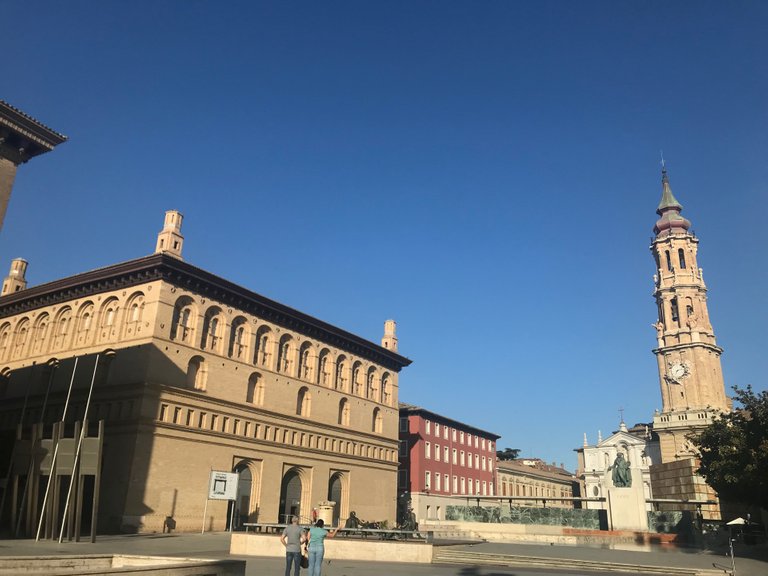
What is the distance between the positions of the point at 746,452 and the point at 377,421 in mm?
32339

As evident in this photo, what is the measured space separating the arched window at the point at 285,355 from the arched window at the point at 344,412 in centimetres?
732

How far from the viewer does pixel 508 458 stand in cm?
12162

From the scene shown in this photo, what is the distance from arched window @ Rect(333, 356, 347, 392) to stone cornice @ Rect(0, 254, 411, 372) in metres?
1.26

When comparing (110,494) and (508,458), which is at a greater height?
(508,458)

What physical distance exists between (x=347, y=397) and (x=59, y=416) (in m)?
22.6

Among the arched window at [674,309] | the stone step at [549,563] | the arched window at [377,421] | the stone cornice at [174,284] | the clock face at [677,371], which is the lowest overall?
the stone step at [549,563]

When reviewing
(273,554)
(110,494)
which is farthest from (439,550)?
(110,494)

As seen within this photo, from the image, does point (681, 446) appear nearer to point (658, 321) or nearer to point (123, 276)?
point (658, 321)

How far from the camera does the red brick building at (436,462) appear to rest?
6694 centimetres

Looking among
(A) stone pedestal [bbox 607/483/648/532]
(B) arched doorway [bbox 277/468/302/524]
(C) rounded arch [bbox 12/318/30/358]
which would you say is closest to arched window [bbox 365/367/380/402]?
(B) arched doorway [bbox 277/468/302/524]

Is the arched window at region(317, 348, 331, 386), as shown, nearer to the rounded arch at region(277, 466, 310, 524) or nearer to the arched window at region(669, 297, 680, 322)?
the rounded arch at region(277, 466, 310, 524)

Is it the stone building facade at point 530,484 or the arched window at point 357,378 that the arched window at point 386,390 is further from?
the stone building facade at point 530,484

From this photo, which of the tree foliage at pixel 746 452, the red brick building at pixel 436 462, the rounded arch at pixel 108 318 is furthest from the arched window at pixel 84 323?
the tree foliage at pixel 746 452

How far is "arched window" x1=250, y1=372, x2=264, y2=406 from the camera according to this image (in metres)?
44.2
